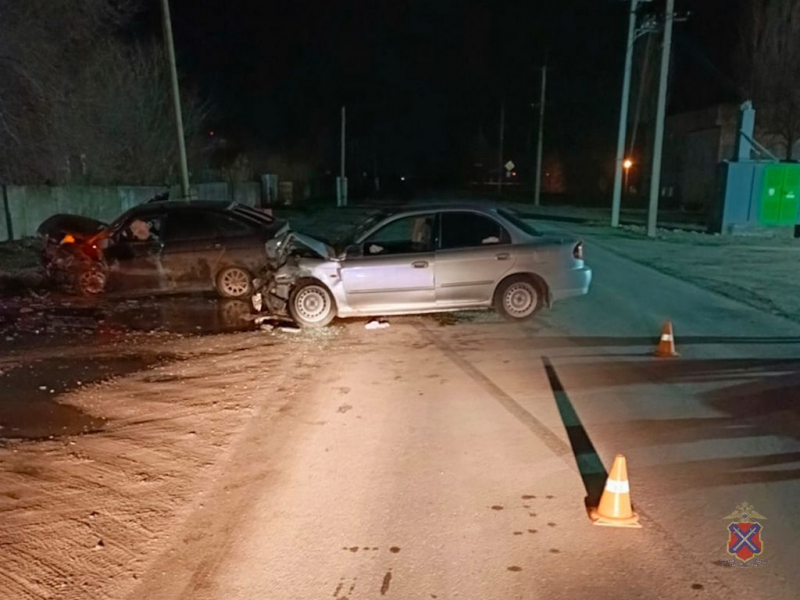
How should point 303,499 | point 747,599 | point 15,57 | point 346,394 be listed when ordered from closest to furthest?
point 747,599 → point 303,499 → point 346,394 → point 15,57

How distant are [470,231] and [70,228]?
952 cm

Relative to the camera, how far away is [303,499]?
15.2 feet

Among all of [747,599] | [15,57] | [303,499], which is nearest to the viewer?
[747,599]

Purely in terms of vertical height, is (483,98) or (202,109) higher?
(483,98)

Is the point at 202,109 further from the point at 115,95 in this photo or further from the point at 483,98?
the point at 483,98

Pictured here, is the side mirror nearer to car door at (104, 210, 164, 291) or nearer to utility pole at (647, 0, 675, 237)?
car door at (104, 210, 164, 291)

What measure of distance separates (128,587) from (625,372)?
5.30 m

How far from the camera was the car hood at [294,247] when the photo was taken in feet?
31.9

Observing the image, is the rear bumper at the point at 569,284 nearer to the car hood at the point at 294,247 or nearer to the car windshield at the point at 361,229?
the car windshield at the point at 361,229

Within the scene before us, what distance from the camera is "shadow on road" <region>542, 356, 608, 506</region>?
15.6 feet

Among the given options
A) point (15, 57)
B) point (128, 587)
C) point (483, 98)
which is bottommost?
point (128, 587)

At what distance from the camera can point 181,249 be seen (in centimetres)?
1173

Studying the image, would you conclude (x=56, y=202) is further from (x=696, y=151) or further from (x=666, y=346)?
(x=696, y=151)

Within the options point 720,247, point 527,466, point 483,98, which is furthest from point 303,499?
point 483,98
